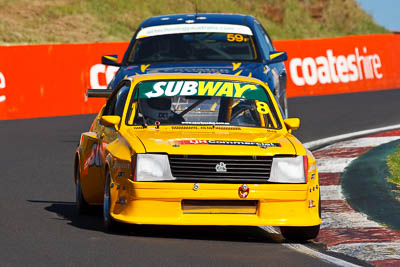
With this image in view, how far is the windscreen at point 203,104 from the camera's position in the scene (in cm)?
988

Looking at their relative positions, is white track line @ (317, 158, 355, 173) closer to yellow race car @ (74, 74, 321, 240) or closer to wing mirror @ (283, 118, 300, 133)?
wing mirror @ (283, 118, 300, 133)

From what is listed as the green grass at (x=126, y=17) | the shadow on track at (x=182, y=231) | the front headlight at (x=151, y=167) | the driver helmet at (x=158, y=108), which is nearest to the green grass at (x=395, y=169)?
the shadow on track at (x=182, y=231)

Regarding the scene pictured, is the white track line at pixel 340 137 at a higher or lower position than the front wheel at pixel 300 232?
lower

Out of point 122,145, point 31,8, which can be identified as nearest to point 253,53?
point 122,145

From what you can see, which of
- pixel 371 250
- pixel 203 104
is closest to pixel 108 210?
pixel 203 104

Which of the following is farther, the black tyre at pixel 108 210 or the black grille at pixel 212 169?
the black tyre at pixel 108 210

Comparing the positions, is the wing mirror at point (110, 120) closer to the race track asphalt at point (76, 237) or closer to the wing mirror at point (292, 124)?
the race track asphalt at point (76, 237)

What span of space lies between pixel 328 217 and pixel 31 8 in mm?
36403

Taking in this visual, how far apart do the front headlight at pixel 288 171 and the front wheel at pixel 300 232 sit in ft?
1.29

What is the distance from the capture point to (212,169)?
8.80m

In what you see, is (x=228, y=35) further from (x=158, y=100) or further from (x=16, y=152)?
(x=158, y=100)

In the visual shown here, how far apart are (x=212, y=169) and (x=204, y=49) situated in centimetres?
631

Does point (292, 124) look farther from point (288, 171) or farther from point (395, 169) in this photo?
point (395, 169)

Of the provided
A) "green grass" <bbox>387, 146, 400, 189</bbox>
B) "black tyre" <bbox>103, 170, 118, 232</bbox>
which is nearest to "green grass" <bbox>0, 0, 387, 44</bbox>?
"green grass" <bbox>387, 146, 400, 189</bbox>
